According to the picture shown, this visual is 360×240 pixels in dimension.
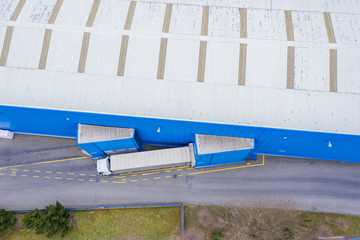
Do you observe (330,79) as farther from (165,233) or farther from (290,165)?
(165,233)

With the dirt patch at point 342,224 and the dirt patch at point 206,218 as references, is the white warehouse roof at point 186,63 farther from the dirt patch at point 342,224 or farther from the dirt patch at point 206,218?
the dirt patch at point 206,218

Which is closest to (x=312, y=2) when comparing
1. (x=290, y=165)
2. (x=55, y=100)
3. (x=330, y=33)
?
(x=330, y=33)

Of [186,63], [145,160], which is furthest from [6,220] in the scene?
[186,63]

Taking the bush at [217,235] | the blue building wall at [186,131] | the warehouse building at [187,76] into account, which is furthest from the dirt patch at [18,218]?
the bush at [217,235]

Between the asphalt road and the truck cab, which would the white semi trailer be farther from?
the asphalt road

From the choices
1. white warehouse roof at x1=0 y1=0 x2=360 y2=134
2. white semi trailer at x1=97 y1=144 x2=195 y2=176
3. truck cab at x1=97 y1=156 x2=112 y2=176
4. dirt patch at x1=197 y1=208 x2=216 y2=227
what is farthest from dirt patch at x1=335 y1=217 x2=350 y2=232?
truck cab at x1=97 y1=156 x2=112 y2=176

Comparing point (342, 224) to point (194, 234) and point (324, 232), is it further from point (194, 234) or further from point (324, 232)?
point (194, 234)

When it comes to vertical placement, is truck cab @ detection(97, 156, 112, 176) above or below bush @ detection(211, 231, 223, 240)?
above
